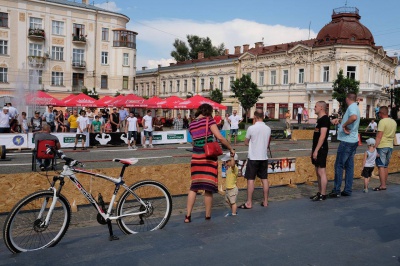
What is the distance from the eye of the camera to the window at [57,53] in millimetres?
53647

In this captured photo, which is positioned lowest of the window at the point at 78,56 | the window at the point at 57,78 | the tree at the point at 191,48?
the window at the point at 57,78

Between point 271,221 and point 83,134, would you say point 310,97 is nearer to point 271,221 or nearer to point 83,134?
point 83,134

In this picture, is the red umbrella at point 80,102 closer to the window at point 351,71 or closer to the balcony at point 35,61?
the balcony at point 35,61

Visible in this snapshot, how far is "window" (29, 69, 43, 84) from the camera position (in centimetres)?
5159

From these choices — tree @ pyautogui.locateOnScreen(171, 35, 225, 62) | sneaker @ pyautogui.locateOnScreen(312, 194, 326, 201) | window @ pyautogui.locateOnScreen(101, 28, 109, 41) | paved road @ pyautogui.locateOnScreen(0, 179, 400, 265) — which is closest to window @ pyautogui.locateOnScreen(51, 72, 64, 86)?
window @ pyautogui.locateOnScreen(101, 28, 109, 41)

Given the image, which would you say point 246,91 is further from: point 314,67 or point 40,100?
point 40,100

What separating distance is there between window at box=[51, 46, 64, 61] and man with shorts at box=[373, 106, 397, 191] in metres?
51.1

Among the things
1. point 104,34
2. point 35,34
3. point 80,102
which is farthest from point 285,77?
point 80,102

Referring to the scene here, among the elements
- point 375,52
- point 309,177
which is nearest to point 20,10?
point 375,52

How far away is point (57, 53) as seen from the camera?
177 feet

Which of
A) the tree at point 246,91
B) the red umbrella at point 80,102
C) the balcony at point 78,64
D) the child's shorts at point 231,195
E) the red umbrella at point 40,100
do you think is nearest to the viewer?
the child's shorts at point 231,195

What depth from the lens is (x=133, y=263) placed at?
4457 mm

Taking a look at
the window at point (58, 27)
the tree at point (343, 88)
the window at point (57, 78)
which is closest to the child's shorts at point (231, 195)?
the tree at point (343, 88)

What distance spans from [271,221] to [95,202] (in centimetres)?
280
